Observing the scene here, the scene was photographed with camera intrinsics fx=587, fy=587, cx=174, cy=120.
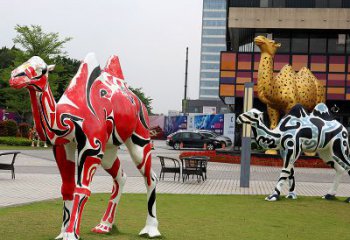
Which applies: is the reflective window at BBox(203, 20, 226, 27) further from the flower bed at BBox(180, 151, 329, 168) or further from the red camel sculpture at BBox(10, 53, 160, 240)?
the red camel sculpture at BBox(10, 53, 160, 240)

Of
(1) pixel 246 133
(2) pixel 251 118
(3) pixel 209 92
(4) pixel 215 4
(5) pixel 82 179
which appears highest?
(4) pixel 215 4

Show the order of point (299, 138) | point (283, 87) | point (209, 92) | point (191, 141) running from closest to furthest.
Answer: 1. point (299, 138)
2. point (283, 87)
3. point (191, 141)
4. point (209, 92)

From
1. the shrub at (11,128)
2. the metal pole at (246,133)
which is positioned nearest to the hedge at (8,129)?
the shrub at (11,128)

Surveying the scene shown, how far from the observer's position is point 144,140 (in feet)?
27.5

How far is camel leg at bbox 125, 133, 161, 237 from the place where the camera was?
8289 millimetres

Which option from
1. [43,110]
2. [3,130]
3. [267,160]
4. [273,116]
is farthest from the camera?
[3,130]

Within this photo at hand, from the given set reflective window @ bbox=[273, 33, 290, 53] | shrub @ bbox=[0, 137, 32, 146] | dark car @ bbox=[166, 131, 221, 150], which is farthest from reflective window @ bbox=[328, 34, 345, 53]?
shrub @ bbox=[0, 137, 32, 146]

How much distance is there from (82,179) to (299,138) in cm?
887

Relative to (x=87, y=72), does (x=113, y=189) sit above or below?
below

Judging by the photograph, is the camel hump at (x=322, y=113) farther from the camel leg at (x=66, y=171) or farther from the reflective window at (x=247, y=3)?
the reflective window at (x=247, y=3)

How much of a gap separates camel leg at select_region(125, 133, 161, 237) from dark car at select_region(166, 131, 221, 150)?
3441 cm

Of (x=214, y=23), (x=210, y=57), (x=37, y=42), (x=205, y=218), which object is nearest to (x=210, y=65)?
(x=210, y=57)

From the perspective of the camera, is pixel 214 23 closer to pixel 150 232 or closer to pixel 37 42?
pixel 37 42

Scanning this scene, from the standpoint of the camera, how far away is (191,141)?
44.1 metres
